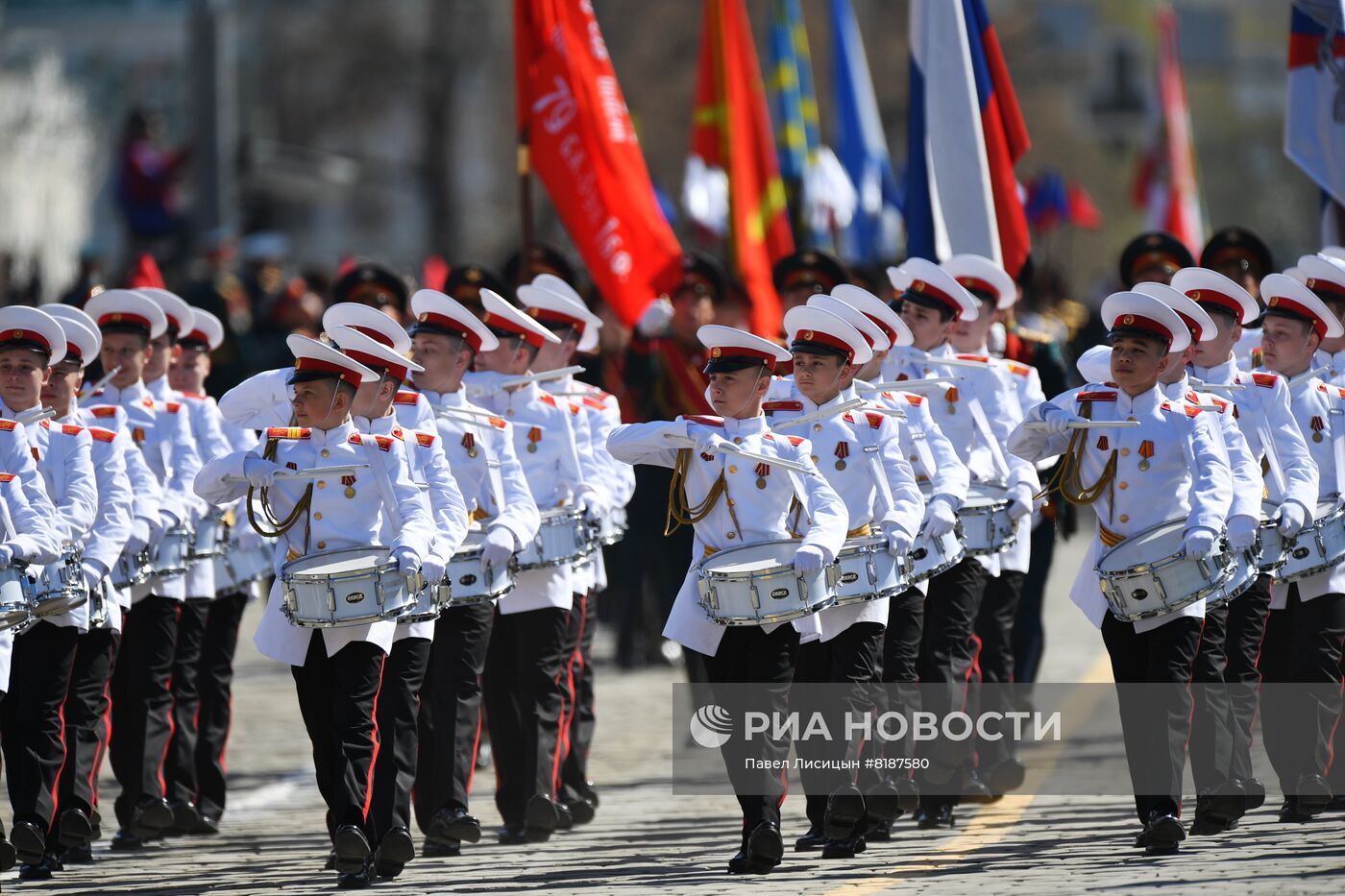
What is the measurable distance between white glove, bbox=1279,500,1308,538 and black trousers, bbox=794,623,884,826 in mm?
1689

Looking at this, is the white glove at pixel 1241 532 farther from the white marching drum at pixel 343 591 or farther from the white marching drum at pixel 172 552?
the white marching drum at pixel 172 552

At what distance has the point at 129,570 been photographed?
1074 cm

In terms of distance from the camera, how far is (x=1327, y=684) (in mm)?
10773

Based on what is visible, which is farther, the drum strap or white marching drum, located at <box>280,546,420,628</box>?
the drum strap

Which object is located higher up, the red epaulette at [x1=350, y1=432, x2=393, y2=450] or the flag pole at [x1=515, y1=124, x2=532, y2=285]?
the flag pole at [x1=515, y1=124, x2=532, y2=285]

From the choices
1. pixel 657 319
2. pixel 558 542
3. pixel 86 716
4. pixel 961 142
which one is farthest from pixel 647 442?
pixel 961 142

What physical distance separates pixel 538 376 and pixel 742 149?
6.51 meters

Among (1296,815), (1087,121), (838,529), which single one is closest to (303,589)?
(838,529)

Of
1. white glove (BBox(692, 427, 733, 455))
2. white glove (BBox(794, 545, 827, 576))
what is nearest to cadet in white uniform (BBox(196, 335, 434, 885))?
white glove (BBox(692, 427, 733, 455))

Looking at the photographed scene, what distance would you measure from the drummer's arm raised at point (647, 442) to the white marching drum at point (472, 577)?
2.62ft

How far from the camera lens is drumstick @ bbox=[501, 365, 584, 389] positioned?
11.7 m

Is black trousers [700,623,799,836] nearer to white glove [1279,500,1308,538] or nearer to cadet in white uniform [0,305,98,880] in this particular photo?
white glove [1279,500,1308,538]

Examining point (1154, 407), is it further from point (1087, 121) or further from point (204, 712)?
point (1087, 121)

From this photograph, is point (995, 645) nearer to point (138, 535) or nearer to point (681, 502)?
point (681, 502)
